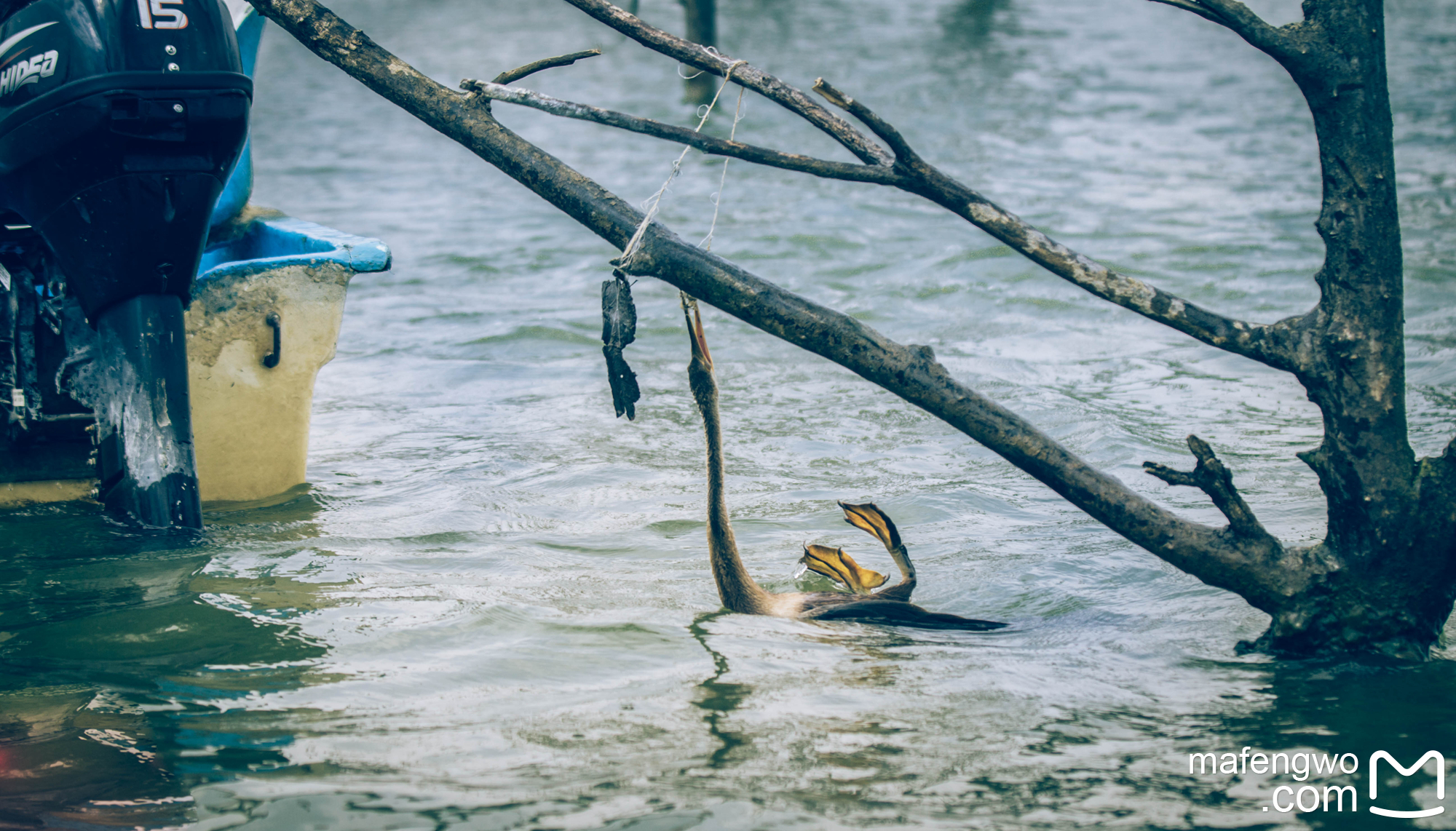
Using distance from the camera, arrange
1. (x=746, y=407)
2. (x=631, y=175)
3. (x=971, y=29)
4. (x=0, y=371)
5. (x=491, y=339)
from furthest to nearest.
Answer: (x=971, y=29)
(x=631, y=175)
(x=491, y=339)
(x=746, y=407)
(x=0, y=371)

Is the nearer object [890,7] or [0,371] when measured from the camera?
[0,371]

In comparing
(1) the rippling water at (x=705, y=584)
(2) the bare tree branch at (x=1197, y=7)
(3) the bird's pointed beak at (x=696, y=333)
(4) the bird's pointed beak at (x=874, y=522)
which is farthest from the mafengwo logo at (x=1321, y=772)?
(2) the bare tree branch at (x=1197, y=7)

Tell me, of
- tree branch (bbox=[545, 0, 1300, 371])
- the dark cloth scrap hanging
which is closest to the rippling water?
the dark cloth scrap hanging

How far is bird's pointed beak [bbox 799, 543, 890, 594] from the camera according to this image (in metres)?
3.62

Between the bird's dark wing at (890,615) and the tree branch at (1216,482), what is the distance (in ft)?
2.39

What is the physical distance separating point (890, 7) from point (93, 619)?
23.8m

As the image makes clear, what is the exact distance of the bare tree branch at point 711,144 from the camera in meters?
3.11

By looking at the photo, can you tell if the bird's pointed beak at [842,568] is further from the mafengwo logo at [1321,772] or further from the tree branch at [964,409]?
the mafengwo logo at [1321,772]

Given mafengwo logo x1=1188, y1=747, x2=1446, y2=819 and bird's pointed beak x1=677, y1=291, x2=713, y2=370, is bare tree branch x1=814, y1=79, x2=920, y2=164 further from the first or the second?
mafengwo logo x1=1188, y1=747, x2=1446, y2=819

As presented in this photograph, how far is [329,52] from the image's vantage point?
3410 mm

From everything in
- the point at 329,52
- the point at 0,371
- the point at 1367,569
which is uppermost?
the point at 329,52

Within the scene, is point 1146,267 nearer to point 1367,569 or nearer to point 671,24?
point 1367,569

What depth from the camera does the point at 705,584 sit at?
3912 millimetres

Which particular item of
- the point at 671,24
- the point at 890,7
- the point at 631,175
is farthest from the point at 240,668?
the point at 890,7
